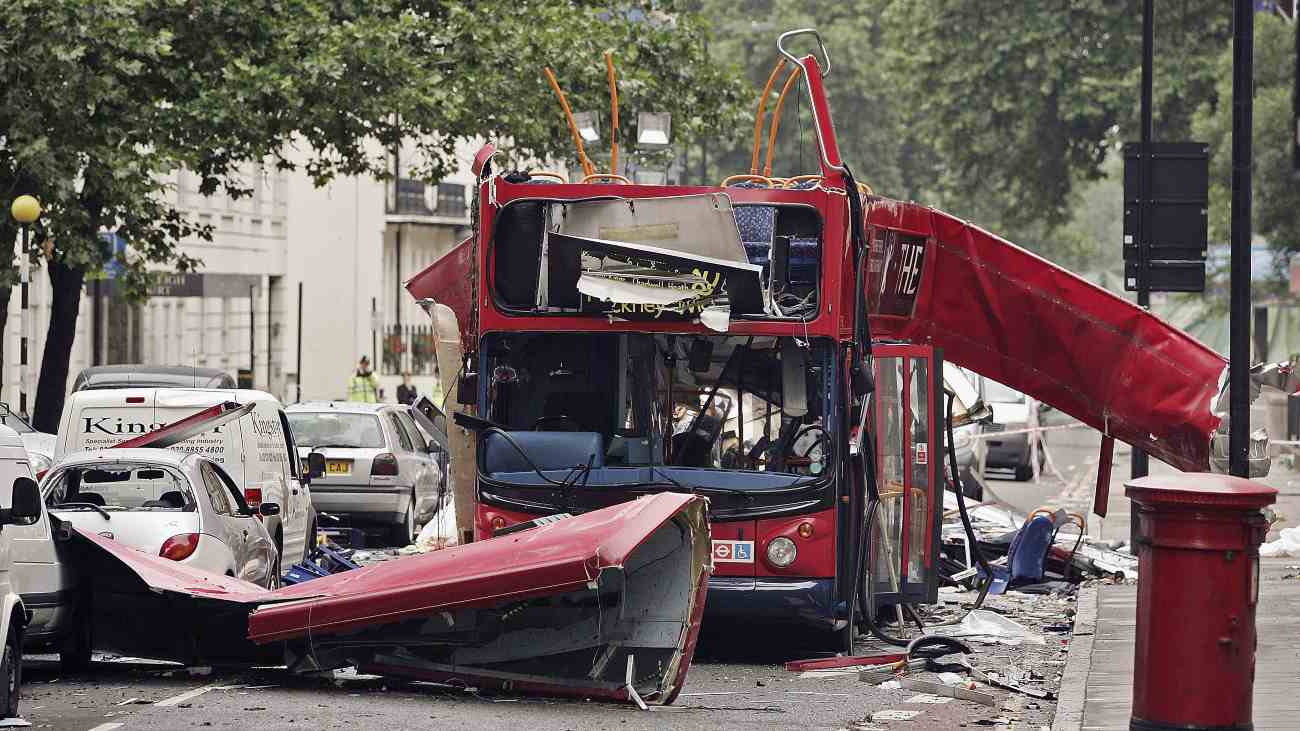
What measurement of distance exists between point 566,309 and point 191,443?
543 cm

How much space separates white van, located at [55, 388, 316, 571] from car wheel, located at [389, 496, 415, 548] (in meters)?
4.00

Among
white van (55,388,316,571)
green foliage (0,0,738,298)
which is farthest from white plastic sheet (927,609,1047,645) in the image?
green foliage (0,0,738,298)

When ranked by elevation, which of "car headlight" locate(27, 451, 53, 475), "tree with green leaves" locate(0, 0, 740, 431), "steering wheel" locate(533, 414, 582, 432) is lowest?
"car headlight" locate(27, 451, 53, 475)

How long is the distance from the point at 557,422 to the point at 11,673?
4.10m

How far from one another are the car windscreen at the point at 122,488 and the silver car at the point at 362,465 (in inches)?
275

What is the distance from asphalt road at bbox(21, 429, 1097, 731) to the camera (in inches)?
399

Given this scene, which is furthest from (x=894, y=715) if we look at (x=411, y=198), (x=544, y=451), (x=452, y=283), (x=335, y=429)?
(x=411, y=198)

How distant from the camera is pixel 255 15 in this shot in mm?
25250

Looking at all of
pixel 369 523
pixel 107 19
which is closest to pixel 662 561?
pixel 369 523

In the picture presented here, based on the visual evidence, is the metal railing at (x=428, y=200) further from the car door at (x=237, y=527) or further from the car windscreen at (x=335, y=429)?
the car door at (x=237, y=527)

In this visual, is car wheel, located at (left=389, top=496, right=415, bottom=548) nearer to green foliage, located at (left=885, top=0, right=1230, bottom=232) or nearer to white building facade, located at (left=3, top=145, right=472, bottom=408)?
white building facade, located at (left=3, top=145, right=472, bottom=408)

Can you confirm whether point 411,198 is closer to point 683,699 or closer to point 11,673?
point 683,699

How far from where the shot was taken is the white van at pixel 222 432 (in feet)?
58.0

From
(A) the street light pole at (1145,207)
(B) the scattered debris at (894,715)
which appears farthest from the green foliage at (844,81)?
(B) the scattered debris at (894,715)
